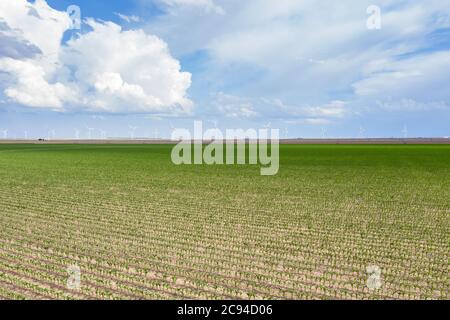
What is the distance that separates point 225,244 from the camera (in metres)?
12.6

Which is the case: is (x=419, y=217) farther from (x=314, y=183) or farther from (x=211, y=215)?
(x=314, y=183)

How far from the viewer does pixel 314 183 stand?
92.5 feet

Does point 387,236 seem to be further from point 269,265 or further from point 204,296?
point 204,296

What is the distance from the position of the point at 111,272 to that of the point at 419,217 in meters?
13.6

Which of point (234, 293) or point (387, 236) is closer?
point (234, 293)

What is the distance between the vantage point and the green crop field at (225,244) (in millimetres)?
9281

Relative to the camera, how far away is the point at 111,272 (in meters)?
10.2

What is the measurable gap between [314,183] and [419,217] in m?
11.7

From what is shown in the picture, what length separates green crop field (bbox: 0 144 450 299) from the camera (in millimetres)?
9281
